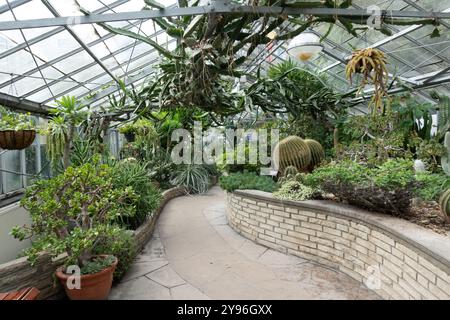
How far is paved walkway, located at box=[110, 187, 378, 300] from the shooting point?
2.85m

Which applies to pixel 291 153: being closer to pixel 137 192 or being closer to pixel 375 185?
pixel 375 185

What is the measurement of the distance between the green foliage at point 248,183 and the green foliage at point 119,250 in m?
1.94

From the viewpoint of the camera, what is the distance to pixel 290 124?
19.9ft

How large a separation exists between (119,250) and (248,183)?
7.39 feet

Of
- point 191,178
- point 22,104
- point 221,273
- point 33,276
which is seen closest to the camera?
point 33,276

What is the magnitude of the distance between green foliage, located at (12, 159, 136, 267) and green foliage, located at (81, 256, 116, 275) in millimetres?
52

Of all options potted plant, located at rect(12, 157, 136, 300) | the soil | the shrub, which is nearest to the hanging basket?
potted plant, located at rect(12, 157, 136, 300)

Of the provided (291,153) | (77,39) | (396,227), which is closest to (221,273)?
(396,227)

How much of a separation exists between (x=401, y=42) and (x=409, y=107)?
1194 millimetres

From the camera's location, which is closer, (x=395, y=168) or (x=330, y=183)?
(x=395, y=168)

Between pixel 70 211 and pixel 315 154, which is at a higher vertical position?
pixel 315 154

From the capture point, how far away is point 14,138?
9.86 feet
